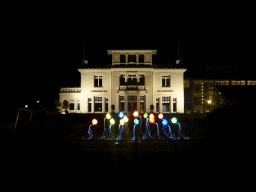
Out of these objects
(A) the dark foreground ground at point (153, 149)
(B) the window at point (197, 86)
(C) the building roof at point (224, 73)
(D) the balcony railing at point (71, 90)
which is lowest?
(A) the dark foreground ground at point (153, 149)

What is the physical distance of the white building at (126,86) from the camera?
2822cm

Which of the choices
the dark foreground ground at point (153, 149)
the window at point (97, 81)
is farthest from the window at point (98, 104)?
the dark foreground ground at point (153, 149)

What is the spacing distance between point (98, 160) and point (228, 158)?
182 inches

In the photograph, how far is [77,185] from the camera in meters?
4.91

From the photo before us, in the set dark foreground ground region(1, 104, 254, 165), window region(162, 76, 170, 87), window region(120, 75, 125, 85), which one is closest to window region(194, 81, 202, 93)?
window region(162, 76, 170, 87)

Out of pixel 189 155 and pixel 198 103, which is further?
pixel 198 103

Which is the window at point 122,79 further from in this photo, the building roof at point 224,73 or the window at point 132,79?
the building roof at point 224,73

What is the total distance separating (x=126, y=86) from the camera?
27.8 m

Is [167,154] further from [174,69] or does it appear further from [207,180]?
[174,69]

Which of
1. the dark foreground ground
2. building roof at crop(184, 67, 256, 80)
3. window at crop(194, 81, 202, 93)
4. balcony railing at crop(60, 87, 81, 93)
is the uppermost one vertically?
building roof at crop(184, 67, 256, 80)

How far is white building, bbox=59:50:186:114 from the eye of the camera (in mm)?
28219

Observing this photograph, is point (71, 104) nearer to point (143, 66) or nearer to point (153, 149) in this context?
point (143, 66)

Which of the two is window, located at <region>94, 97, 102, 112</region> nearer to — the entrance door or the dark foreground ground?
the entrance door

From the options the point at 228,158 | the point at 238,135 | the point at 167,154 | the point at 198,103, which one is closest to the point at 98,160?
the point at 167,154
